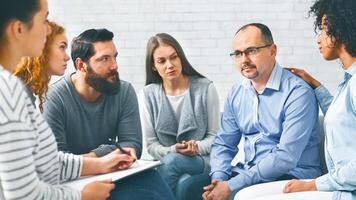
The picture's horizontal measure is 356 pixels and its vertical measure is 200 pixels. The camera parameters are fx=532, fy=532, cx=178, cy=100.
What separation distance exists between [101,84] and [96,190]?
107 centimetres

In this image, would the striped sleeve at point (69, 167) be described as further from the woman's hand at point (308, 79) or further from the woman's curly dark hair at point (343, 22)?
the woman's hand at point (308, 79)

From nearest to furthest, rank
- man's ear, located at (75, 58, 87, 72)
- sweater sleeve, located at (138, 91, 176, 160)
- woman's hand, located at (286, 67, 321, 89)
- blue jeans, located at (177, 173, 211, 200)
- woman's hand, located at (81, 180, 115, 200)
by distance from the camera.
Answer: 1. woman's hand, located at (81, 180, 115, 200)
2. woman's hand, located at (286, 67, 321, 89)
3. blue jeans, located at (177, 173, 211, 200)
4. man's ear, located at (75, 58, 87, 72)
5. sweater sleeve, located at (138, 91, 176, 160)

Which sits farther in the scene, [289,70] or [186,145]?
[186,145]

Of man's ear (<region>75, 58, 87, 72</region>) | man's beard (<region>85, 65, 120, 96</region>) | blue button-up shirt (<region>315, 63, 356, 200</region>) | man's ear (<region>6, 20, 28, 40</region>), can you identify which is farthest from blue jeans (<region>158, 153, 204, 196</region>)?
man's ear (<region>6, 20, 28, 40</region>)

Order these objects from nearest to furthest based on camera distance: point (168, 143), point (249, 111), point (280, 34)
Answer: point (249, 111), point (168, 143), point (280, 34)

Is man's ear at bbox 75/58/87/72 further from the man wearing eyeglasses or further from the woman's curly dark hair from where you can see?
the woman's curly dark hair

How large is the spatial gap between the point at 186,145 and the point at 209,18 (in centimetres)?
133

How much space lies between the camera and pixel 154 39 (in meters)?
2.88

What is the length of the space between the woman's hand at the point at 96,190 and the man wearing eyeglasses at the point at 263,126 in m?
0.88

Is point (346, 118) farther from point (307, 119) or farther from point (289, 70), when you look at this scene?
point (289, 70)

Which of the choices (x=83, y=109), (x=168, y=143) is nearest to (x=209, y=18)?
(x=168, y=143)

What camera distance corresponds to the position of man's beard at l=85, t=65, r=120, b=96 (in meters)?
2.49

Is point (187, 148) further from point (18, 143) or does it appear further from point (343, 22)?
point (18, 143)

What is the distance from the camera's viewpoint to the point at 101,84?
2496 millimetres
